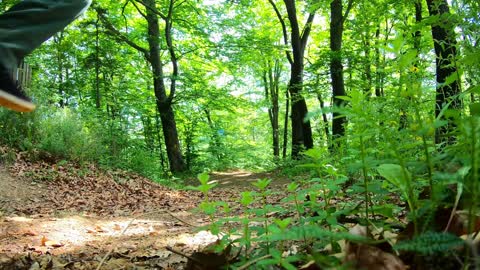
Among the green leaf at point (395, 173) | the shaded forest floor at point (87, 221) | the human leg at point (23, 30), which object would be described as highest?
the human leg at point (23, 30)

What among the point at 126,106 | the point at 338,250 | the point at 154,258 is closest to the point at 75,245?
the point at 154,258

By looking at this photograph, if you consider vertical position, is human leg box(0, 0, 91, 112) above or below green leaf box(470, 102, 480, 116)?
above

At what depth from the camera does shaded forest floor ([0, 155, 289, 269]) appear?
66.7 inches

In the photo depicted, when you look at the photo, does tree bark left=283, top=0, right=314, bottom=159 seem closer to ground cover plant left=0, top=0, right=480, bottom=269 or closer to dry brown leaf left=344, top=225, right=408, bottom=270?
ground cover plant left=0, top=0, right=480, bottom=269

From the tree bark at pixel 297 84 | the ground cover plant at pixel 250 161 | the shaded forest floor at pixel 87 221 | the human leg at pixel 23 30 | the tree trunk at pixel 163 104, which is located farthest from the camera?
the tree trunk at pixel 163 104

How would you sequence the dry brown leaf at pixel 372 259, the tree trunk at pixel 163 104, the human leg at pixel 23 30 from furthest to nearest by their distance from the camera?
the tree trunk at pixel 163 104 → the human leg at pixel 23 30 → the dry brown leaf at pixel 372 259

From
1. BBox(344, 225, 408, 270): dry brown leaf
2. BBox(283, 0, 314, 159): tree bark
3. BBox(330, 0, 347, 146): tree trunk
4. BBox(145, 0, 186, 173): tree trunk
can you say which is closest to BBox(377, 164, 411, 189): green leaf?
BBox(344, 225, 408, 270): dry brown leaf

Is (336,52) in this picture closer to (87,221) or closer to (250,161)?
(87,221)

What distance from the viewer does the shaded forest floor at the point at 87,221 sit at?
5.56 feet

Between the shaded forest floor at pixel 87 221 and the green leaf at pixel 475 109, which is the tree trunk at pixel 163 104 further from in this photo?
the green leaf at pixel 475 109

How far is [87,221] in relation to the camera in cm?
313

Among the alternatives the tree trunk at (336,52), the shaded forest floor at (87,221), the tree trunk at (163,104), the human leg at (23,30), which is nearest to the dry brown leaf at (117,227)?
the shaded forest floor at (87,221)

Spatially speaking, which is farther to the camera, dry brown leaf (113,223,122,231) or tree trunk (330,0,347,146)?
tree trunk (330,0,347,146)

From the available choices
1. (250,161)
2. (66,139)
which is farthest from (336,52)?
(250,161)
